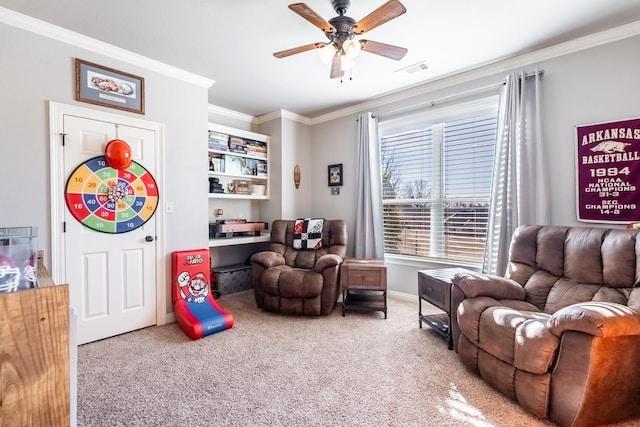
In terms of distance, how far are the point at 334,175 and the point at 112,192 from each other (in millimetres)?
2710

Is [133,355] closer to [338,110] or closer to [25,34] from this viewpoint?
[25,34]

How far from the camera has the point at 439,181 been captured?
3.57 metres

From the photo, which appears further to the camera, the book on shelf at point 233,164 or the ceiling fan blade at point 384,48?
the book on shelf at point 233,164

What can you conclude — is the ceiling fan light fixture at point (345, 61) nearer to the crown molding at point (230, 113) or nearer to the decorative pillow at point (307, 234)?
the decorative pillow at point (307, 234)

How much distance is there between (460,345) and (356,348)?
79 centimetres

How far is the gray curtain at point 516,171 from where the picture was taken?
8.86ft

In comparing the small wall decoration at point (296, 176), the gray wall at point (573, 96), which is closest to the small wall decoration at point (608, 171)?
the gray wall at point (573, 96)

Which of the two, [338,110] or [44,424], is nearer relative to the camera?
[44,424]

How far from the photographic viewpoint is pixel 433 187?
361 cm

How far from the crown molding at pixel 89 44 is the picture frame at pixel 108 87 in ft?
0.43

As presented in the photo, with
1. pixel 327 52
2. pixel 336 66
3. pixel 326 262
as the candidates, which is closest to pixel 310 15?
pixel 327 52

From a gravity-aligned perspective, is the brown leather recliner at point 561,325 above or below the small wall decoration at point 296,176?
below

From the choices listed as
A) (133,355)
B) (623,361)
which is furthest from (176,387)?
(623,361)

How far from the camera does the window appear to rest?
3234 mm
